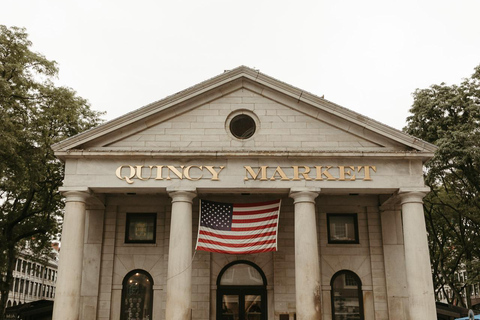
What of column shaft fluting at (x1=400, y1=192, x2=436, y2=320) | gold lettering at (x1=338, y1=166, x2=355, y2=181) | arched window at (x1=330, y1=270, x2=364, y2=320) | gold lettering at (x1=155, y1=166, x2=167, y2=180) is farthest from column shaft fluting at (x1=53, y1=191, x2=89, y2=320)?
column shaft fluting at (x1=400, y1=192, x2=436, y2=320)

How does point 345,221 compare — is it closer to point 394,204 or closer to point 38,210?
point 394,204

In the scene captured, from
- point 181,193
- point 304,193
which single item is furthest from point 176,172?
point 304,193

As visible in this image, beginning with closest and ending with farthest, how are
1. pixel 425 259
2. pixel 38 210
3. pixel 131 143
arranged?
pixel 425 259, pixel 131 143, pixel 38 210

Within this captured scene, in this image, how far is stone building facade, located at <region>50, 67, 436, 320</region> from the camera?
17.9 metres

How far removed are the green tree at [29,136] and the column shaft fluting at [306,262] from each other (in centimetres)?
1301

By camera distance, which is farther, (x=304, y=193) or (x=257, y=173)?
(x=257, y=173)

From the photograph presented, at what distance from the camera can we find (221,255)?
21.3m

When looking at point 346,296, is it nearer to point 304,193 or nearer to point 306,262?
point 306,262

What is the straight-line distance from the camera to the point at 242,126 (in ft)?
66.2

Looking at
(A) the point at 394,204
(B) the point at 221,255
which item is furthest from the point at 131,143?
(A) the point at 394,204

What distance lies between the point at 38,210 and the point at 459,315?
25.6 meters

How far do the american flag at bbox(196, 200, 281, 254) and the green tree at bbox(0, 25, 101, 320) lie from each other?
31.6 feet

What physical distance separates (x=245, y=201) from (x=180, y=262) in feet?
16.8

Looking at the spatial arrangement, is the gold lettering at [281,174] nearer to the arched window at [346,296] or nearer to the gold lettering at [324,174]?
the gold lettering at [324,174]
